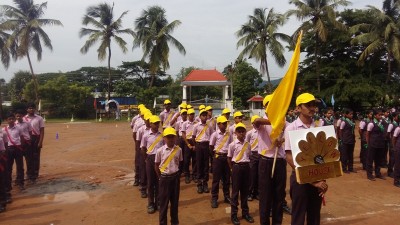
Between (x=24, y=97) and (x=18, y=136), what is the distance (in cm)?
3344

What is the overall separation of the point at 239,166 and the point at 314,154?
2.53 metres

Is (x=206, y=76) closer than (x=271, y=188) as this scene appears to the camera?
No

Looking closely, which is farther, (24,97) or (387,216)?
(24,97)

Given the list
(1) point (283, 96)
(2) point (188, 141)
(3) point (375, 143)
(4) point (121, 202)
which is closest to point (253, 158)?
(1) point (283, 96)

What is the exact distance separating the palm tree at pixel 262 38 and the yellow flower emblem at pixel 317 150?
2598 cm

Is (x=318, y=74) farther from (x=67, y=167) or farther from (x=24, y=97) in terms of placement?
(x=24, y=97)

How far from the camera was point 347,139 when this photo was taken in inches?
388

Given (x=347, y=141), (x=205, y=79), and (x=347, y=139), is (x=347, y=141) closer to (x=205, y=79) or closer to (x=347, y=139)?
(x=347, y=139)

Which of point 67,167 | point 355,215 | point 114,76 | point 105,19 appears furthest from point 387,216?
point 114,76

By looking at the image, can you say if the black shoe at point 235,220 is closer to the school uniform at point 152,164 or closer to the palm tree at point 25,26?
the school uniform at point 152,164

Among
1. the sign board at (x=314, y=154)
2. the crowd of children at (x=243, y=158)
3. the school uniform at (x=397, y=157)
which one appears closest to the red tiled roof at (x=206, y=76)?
the crowd of children at (x=243, y=158)

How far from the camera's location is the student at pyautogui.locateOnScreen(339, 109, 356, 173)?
9859mm

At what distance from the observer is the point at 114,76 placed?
59.9 m

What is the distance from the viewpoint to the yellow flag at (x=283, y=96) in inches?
166
